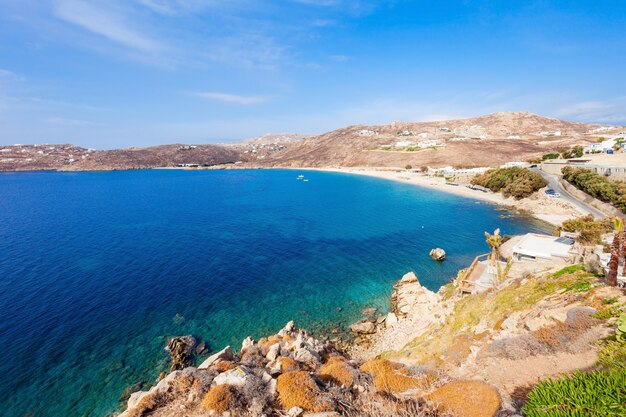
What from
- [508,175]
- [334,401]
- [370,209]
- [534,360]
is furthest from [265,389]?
[508,175]

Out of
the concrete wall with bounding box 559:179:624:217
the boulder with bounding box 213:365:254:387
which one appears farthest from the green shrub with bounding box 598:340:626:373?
the concrete wall with bounding box 559:179:624:217

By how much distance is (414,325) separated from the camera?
84.1 ft

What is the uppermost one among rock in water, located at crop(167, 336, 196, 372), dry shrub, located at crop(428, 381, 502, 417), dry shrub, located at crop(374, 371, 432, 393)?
dry shrub, located at crop(428, 381, 502, 417)

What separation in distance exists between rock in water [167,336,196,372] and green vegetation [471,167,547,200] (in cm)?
8055

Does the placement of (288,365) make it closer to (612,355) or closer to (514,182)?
(612,355)

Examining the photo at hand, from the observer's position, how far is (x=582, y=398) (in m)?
5.47

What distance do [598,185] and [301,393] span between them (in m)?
72.1

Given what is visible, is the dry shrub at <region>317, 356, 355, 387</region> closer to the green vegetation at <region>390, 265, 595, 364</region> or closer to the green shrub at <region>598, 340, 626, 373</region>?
the green vegetation at <region>390, 265, 595, 364</region>

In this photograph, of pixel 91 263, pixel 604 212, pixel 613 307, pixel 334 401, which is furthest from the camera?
pixel 604 212

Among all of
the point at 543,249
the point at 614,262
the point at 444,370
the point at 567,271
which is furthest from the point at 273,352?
the point at 543,249

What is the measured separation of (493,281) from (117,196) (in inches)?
4668

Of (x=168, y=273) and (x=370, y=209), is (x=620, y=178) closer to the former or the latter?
(x=370, y=209)

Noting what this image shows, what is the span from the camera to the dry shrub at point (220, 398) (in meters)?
10.1

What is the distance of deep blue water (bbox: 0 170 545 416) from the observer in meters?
22.9
